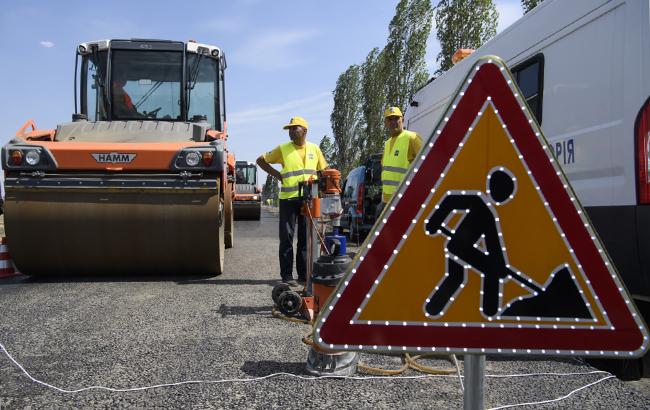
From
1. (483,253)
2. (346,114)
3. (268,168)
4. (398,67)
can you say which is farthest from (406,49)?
(483,253)

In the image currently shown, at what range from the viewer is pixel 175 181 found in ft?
18.3

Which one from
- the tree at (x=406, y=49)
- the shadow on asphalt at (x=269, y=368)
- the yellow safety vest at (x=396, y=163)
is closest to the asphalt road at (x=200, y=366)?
the shadow on asphalt at (x=269, y=368)

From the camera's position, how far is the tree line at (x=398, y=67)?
18734mm

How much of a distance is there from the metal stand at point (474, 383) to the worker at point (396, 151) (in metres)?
4.50

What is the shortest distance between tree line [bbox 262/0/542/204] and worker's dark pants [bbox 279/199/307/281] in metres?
0.87

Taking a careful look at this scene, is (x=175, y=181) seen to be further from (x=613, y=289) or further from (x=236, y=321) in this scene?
(x=613, y=289)

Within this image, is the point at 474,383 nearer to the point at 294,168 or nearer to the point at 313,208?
the point at 313,208

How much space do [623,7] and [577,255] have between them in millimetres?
2475

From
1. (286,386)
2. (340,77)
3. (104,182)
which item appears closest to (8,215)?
(104,182)

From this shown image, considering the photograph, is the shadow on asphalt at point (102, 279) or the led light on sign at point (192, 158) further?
the shadow on asphalt at point (102, 279)

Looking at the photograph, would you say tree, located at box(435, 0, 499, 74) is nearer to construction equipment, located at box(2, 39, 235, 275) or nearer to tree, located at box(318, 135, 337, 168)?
construction equipment, located at box(2, 39, 235, 275)

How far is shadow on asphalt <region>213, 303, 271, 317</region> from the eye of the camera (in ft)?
14.8

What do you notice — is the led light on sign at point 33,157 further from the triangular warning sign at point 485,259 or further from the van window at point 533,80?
the triangular warning sign at point 485,259

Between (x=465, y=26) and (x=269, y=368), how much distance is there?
18095 mm
